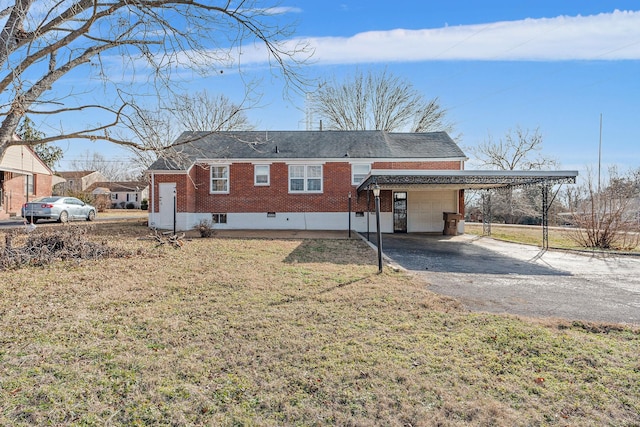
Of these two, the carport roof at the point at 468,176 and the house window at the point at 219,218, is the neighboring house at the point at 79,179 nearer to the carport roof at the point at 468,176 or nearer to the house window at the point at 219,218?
the house window at the point at 219,218

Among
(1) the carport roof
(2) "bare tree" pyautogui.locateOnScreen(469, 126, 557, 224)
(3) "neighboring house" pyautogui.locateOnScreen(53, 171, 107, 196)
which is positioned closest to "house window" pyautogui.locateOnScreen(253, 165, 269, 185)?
(1) the carport roof

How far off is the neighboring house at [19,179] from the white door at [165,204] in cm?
998

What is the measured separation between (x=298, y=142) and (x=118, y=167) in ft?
186

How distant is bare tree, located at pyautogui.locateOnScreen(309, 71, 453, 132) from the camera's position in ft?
97.4

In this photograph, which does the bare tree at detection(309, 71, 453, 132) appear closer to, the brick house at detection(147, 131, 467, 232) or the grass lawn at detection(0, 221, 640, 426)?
the brick house at detection(147, 131, 467, 232)

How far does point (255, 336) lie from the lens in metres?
3.96

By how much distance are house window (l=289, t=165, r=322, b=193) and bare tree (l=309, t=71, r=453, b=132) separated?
45.3 ft

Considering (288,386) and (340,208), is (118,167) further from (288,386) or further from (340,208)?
(288,386)

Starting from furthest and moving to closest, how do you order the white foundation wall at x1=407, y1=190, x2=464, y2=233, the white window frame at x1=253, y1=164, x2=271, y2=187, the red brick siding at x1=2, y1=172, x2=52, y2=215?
the red brick siding at x1=2, y1=172, x2=52, y2=215 < the white foundation wall at x1=407, y1=190, x2=464, y2=233 < the white window frame at x1=253, y1=164, x2=271, y2=187

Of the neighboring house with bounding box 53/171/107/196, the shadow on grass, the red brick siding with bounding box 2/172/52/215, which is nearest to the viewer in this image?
the shadow on grass

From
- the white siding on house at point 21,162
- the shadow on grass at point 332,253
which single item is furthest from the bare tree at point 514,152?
the white siding on house at point 21,162

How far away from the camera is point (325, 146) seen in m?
18.4

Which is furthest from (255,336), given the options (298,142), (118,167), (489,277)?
(118,167)

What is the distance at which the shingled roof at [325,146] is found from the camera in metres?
17.5
